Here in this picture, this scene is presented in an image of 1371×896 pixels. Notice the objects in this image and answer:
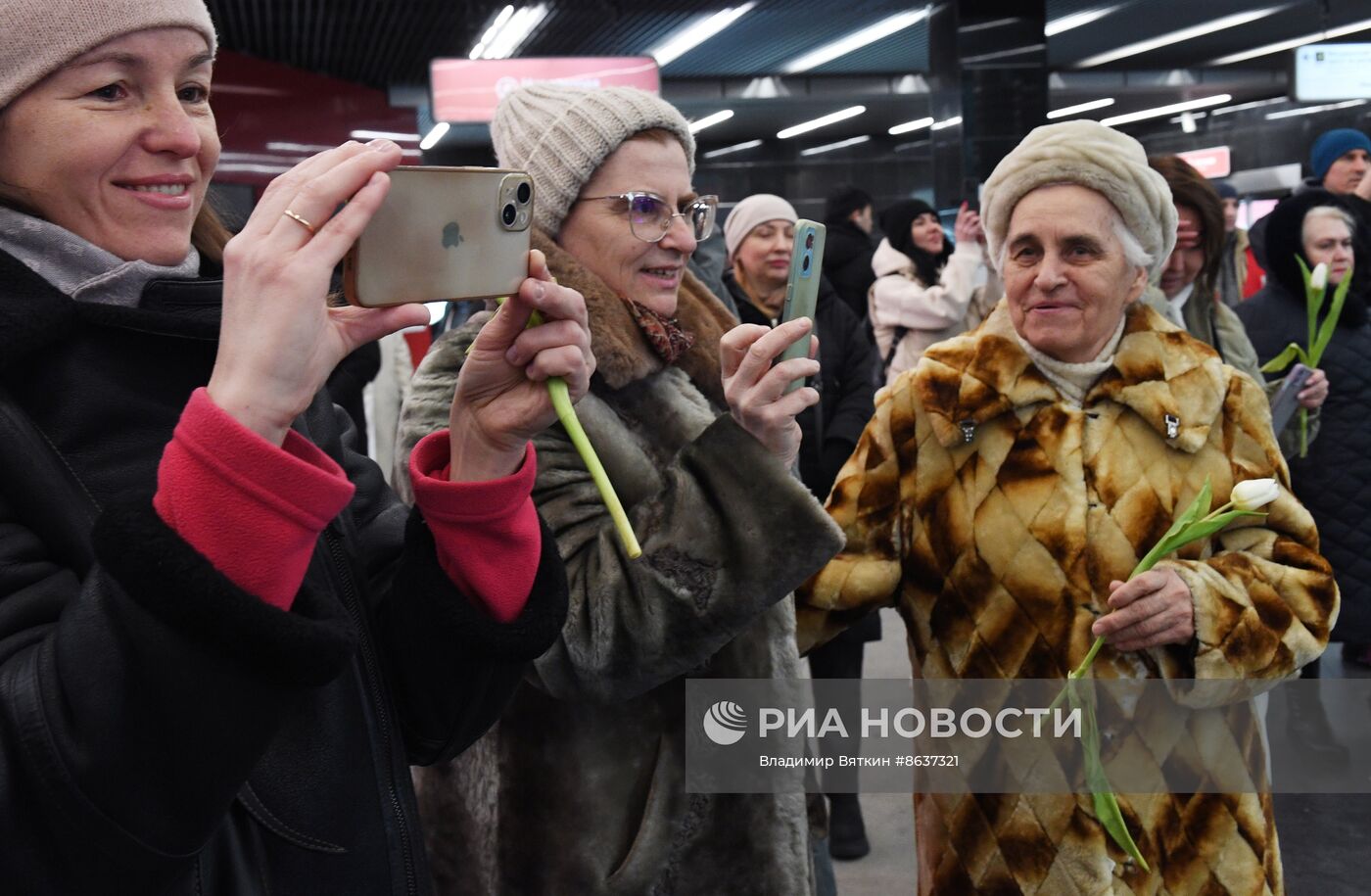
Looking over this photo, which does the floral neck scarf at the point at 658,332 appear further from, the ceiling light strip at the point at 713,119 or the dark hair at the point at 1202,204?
the ceiling light strip at the point at 713,119

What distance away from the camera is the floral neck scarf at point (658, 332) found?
72.6 inches

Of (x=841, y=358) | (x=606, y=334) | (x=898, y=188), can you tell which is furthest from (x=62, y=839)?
(x=898, y=188)

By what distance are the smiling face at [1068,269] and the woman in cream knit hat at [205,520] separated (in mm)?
1154

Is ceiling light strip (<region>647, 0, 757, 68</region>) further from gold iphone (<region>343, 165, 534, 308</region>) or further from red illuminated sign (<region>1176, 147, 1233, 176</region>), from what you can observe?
gold iphone (<region>343, 165, 534, 308</region>)

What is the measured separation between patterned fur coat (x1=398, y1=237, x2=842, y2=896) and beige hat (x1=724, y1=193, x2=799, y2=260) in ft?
9.16

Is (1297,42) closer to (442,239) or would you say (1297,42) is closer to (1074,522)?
(1074,522)

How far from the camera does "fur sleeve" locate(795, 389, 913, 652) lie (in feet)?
6.95

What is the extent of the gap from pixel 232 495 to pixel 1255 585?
1.74 m

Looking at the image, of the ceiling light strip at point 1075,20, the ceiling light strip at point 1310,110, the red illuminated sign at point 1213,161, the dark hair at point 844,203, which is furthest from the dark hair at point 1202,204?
the red illuminated sign at point 1213,161

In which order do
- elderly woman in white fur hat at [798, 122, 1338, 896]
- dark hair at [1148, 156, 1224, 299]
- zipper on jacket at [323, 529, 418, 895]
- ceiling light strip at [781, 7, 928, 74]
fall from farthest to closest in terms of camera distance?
ceiling light strip at [781, 7, 928, 74]
dark hair at [1148, 156, 1224, 299]
elderly woman in white fur hat at [798, 122, 1338, 896]
zipper on jacket at [323, 529, 418, 895]

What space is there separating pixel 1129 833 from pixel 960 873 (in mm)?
290

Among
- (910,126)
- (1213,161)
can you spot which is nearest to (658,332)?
(1213,161)

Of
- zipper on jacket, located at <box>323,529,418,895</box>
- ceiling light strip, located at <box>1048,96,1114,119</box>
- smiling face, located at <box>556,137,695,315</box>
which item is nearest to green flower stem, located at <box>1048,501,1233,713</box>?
smiling face, located at <box>556,137,695,315</box>

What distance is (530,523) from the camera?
125 centimetres
